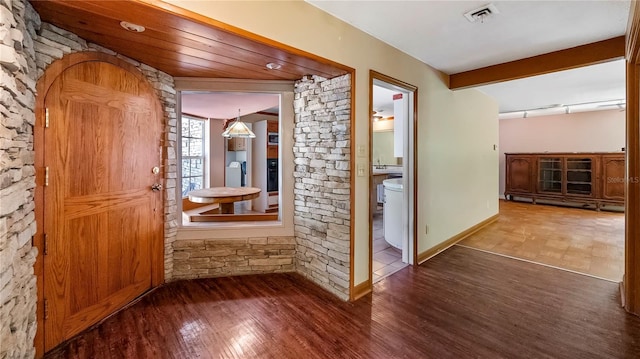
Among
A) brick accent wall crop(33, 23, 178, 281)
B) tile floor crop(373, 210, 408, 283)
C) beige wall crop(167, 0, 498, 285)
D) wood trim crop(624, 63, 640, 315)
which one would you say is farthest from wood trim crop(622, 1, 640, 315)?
brick accent wall crop(33, 23, 178, 281)

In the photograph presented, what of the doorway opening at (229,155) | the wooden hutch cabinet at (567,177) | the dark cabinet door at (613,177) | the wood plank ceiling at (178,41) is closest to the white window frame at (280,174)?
the wood plank ceiling at (178,41)

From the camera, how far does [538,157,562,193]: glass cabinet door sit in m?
6.21

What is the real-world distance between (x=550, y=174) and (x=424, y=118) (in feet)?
17.3

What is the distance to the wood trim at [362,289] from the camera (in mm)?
2381

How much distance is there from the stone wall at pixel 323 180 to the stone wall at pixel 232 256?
17 centimetres

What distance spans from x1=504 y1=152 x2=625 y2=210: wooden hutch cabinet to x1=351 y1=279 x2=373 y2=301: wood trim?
623cm

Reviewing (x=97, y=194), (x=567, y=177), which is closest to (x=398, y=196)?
(x=97, y=194)

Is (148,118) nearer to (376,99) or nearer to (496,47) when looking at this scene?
(496,47)

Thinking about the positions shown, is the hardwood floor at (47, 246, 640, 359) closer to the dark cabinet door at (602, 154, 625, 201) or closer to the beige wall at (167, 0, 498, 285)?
the beige wall at (167, 0, 498, 285)

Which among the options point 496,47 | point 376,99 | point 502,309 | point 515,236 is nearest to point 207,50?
point 496,47

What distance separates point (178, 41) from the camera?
5.78 ft

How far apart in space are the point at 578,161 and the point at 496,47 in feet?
17.0

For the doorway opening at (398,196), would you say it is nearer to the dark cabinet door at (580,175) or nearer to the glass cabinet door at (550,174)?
the glass cabinet door at (550,174)

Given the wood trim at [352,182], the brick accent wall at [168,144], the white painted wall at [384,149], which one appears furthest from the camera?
the white painted wall at [384,149]
